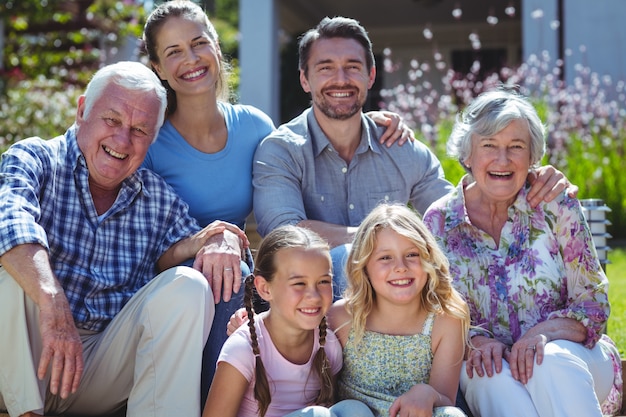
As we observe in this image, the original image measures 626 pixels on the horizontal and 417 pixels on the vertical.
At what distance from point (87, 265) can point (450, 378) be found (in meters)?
1.30

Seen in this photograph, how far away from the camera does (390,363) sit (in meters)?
2.77

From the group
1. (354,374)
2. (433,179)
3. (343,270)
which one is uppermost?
(433,179)

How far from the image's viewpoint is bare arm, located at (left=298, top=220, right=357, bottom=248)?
330 cm

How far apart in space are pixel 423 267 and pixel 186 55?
1451 mm

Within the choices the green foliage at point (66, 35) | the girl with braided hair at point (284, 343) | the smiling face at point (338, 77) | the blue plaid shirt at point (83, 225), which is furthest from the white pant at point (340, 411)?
the green foliage at point (66, 35)

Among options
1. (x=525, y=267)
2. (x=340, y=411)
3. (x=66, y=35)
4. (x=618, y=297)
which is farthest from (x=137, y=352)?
(x=66, y=35)

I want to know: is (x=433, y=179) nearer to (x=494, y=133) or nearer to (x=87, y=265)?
(x=494, y=133)

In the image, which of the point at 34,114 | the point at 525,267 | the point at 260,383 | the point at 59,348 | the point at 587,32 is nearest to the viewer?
the point at 59,348

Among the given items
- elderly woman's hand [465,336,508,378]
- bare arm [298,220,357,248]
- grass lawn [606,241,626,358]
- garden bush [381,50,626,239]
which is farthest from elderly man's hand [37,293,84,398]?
garden bush [381,50,626,239]

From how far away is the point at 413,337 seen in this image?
2756 mm

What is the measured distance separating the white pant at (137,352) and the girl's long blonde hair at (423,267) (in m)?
0.50

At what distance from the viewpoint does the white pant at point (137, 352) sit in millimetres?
2512

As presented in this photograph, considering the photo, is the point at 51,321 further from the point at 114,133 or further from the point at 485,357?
the point at 485,357

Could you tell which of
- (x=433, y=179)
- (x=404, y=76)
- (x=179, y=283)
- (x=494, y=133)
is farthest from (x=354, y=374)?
(x=404, y=76)
